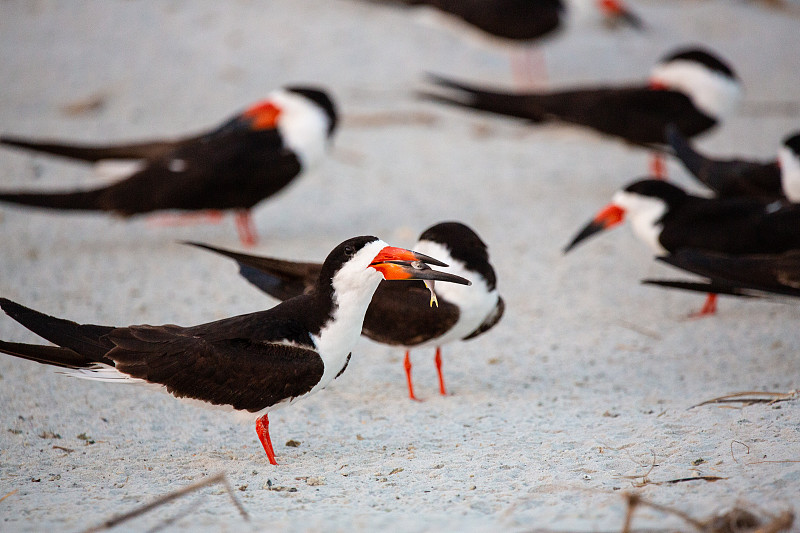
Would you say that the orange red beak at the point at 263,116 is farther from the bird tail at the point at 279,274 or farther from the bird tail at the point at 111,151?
the bird tail at the point at 279,274

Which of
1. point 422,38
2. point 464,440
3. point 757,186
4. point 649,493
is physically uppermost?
point 422,38

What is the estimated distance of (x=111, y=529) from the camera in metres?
2.78

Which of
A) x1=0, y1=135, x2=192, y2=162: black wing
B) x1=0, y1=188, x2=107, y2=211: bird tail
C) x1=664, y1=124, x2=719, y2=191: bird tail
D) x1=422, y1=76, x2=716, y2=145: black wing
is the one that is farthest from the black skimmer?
x1=422, y1=76, x2=716, y2=145: black wing

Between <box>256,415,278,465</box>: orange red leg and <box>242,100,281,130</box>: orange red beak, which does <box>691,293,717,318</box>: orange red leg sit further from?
<box>242,100,281,130</box>: orange red beak

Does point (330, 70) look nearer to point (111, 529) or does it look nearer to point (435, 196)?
point (435, 196)

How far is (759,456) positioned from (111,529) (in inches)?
86.5

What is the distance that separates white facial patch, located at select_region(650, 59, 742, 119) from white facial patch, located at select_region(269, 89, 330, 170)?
2991 millimetres

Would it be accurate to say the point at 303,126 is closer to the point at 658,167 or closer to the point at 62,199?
the point at 62,199

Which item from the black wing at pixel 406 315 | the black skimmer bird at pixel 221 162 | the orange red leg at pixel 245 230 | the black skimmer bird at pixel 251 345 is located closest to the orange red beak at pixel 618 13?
the black skimmer bird at pixel 221 162

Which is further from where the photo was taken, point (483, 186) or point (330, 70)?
point (330, 70)

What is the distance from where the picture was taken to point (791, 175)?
5629 mm

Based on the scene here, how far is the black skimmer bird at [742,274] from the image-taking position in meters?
4.27

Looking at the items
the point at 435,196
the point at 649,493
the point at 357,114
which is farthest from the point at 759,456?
the point at 357,114

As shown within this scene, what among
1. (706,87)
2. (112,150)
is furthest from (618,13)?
(112,150)
